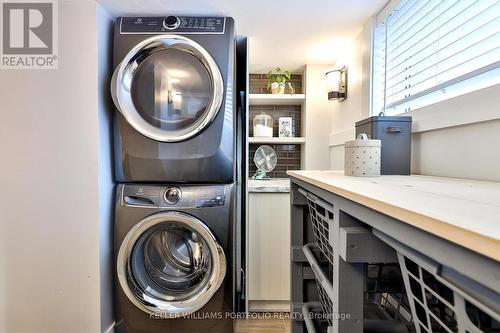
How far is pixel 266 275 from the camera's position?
1.87 metres

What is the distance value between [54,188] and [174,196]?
2.18 feet

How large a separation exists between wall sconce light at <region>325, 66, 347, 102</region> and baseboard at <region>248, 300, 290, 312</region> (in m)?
1.58

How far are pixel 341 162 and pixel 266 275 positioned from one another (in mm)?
1003

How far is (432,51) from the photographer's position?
1.15 meters

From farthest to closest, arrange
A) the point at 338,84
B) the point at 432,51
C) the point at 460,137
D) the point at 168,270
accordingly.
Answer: the point at 338,84 → the point at 168,270 → the point at 432,51 → the point at 460,137

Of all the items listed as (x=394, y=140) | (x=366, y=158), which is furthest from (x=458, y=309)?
(x=394, y=140)

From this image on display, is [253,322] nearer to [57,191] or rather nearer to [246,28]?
[57,191]

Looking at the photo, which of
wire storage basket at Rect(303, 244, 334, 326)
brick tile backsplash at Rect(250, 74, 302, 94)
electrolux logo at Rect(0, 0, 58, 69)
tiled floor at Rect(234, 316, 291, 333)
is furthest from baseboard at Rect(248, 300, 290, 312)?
electrolux logo at Rect(0, 0, 58, 69)

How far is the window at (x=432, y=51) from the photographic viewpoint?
89cm

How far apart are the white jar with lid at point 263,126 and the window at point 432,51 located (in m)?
0.94

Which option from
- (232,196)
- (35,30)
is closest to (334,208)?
(232,196)

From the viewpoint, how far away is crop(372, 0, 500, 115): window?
2.92 ft

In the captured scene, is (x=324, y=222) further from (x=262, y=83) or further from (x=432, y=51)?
(x=262, y=83)

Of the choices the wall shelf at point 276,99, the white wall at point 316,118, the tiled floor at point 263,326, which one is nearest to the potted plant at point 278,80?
the wall shelf at point 276,99
